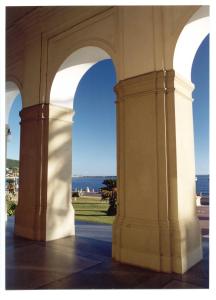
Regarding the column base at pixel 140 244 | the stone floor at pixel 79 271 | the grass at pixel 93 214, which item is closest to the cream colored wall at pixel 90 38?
the column base at pixel 140 244

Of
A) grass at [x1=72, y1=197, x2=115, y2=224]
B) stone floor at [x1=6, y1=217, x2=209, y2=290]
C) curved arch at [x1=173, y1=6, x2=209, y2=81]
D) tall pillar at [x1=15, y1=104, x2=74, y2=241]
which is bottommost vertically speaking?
grass at [x1=72, y1=197, x2=115, y2=224]

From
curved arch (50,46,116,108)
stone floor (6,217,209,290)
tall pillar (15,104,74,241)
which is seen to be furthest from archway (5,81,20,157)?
stone floor (6,217,209,290)

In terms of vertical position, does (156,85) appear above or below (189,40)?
below

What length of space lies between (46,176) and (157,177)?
361 centimetres

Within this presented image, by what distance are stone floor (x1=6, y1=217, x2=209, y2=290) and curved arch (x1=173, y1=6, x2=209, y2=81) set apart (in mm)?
3738

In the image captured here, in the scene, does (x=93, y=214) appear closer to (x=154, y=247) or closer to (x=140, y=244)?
(x=140, y=244)

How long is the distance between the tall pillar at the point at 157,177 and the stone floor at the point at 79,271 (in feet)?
1.06

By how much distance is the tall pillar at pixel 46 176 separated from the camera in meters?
8.23

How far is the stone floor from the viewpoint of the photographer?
4762 millimetres

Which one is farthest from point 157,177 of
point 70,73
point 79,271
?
point 70,73

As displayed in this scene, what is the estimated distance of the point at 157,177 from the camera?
574 cm

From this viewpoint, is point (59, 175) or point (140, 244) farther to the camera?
point (59, 175)

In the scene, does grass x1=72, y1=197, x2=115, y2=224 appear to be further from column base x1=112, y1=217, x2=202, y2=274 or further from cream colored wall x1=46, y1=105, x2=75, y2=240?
column base x1=112, y1=217, x2=202, y2=274
